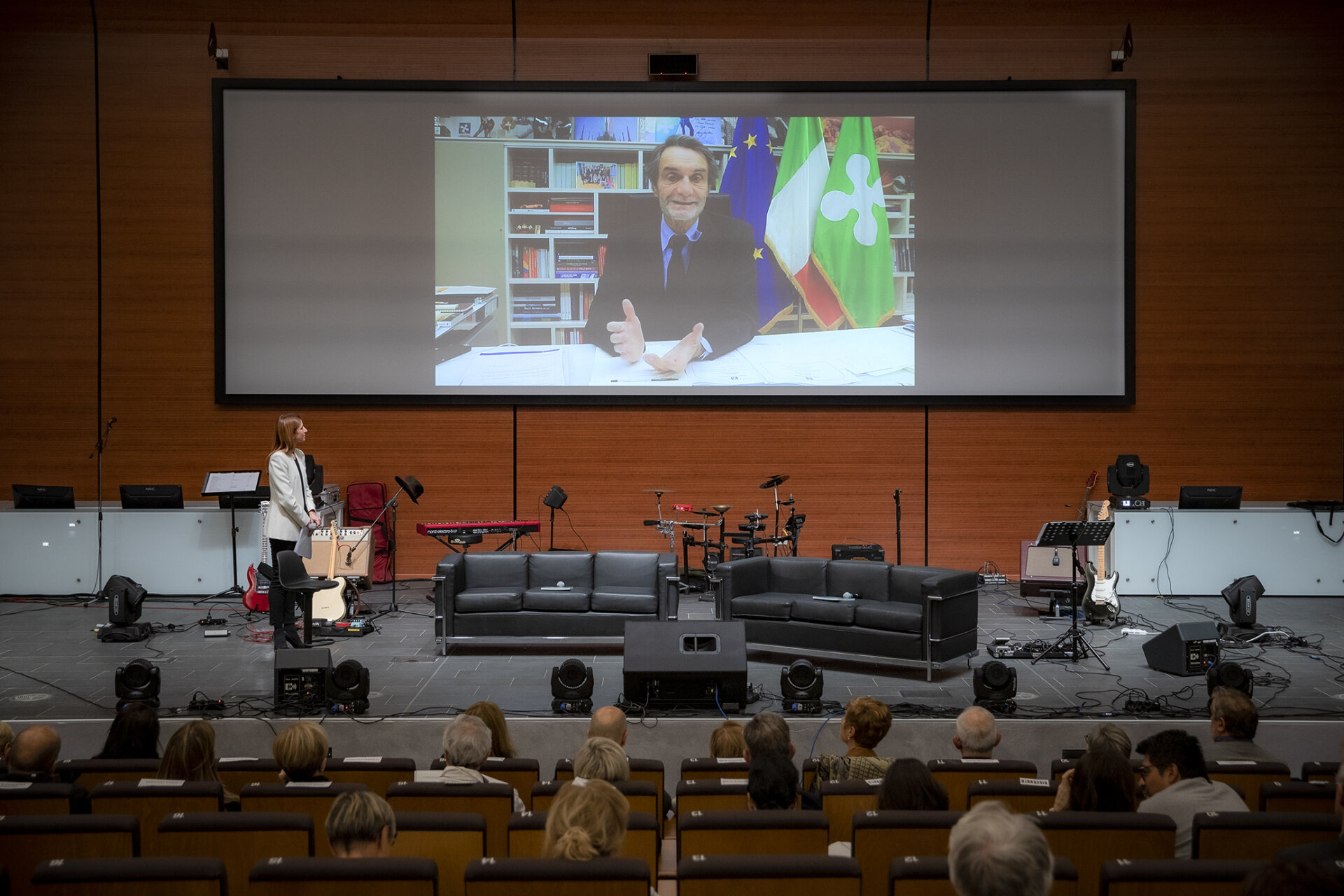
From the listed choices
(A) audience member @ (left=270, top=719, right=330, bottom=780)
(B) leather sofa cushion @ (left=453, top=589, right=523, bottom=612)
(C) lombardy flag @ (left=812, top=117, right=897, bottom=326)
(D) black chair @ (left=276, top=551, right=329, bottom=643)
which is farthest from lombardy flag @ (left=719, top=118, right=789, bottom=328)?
(A) audience member @ (left=270, top=719, right=330, bottom=780)

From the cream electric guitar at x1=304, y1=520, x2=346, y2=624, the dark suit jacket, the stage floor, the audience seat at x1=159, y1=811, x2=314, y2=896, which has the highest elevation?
the dark suit jacket

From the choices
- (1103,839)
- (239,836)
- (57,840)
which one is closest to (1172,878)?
(1103,839)

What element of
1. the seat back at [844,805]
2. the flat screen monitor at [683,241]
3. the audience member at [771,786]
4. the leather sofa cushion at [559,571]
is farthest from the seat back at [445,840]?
the flat screen monitor at [683,241]

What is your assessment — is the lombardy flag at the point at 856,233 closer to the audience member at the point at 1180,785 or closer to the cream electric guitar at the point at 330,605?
the cream electric guitar at the point at 330,605

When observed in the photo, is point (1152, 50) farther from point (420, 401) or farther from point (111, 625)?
point (111, 625)

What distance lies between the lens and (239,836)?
2.50 m

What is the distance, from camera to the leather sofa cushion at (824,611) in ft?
22.3

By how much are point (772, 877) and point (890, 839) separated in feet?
1.84

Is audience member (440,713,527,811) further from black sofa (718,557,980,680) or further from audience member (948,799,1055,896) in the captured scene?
black sofa (718,557,980,680)

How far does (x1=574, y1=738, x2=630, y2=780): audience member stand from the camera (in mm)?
2971

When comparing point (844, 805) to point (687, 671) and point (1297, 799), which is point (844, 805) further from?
point (687, 671)

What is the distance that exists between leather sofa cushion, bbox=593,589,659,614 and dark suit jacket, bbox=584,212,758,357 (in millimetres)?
3599

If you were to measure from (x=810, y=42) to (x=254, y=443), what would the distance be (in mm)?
7171

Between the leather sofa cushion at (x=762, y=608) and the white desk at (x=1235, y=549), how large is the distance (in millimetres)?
4010
